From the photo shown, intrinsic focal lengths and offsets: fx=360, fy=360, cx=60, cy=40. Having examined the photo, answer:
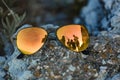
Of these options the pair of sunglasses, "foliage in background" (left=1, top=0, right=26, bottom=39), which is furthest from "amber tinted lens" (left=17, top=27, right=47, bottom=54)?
"foliage in background" (left=1, top=0, right=26, bottom=39)

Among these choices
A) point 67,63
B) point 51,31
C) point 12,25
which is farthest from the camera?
point 12,25

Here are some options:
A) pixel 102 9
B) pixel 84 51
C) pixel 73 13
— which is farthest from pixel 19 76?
pixel 73 13

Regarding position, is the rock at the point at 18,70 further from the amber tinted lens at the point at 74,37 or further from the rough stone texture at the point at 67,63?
the amber tinted lens at the point at 74,37

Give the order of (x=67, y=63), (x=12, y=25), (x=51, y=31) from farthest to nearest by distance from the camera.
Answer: (x=12, y=25) < (x=51, y=31) < (x=67, y=63)

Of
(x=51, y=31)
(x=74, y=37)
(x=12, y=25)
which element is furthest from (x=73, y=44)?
(x=12, y=25)

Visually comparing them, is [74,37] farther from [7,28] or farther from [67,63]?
[7,28]

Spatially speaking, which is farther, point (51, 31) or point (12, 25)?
point (12, 25)

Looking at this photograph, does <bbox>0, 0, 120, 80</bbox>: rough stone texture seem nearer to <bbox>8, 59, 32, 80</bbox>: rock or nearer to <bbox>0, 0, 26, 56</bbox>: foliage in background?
<bbox>8, 59, 32, 80</bbox>: rock

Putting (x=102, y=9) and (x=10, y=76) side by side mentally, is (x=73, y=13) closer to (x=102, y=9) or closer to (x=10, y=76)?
(x=102, y=9)

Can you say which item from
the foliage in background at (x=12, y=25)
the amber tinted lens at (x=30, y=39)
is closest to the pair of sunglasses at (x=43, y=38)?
the amber tinted lens at (x=30, y=39)
